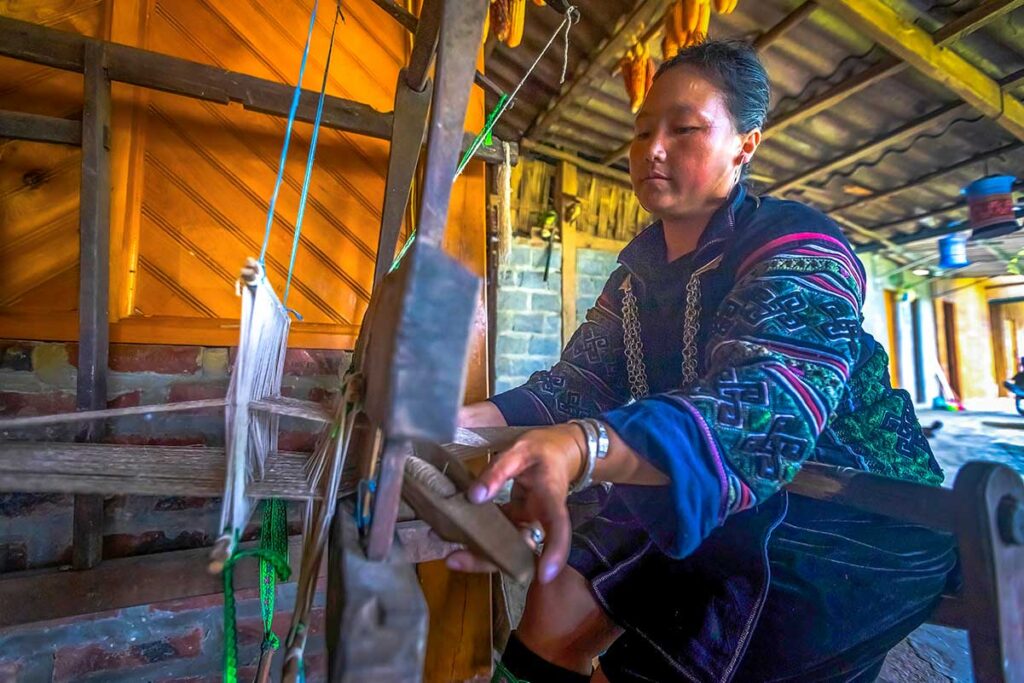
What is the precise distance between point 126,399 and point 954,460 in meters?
4.89

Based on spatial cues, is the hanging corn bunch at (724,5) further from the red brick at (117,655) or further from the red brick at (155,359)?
the red brick at (117,655)

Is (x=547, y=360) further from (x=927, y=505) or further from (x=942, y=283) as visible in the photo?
(x=942, y=283)

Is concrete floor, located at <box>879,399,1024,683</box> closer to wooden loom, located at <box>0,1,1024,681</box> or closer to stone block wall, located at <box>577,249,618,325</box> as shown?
wooden loom, located at <box>0,1,1024,681</box>

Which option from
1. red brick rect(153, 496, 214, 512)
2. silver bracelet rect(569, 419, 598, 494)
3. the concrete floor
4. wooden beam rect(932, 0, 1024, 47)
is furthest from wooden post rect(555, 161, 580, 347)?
silver bracelet rect(569, 419, 598, 494)

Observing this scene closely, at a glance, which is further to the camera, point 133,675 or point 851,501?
point 133,675

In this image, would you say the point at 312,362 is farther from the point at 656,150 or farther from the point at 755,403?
the point at 755,403

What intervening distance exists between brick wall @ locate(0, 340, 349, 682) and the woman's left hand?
3.54 feet

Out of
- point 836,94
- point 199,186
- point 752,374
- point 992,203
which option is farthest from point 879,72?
point 199,186

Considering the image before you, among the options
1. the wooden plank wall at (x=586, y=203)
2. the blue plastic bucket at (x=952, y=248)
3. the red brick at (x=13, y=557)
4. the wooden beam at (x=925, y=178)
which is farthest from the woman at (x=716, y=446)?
the blue plastic bucket at (x=952, y=248)

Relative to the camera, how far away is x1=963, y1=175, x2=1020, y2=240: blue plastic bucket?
307cm

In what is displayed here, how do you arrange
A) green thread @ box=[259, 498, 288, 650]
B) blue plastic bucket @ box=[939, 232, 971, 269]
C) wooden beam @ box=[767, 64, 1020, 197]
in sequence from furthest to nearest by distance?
blue plastic bucket @ box=[939, 232, 971, 269], wooden beam @ box=[767, 64, 1020, 197], green thread @ box=[259, 498, 288, 650]

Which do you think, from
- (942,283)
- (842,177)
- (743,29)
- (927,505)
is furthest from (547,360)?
(942,283)

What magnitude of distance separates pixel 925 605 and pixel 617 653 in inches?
20.0

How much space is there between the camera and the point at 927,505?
0.64 meters
